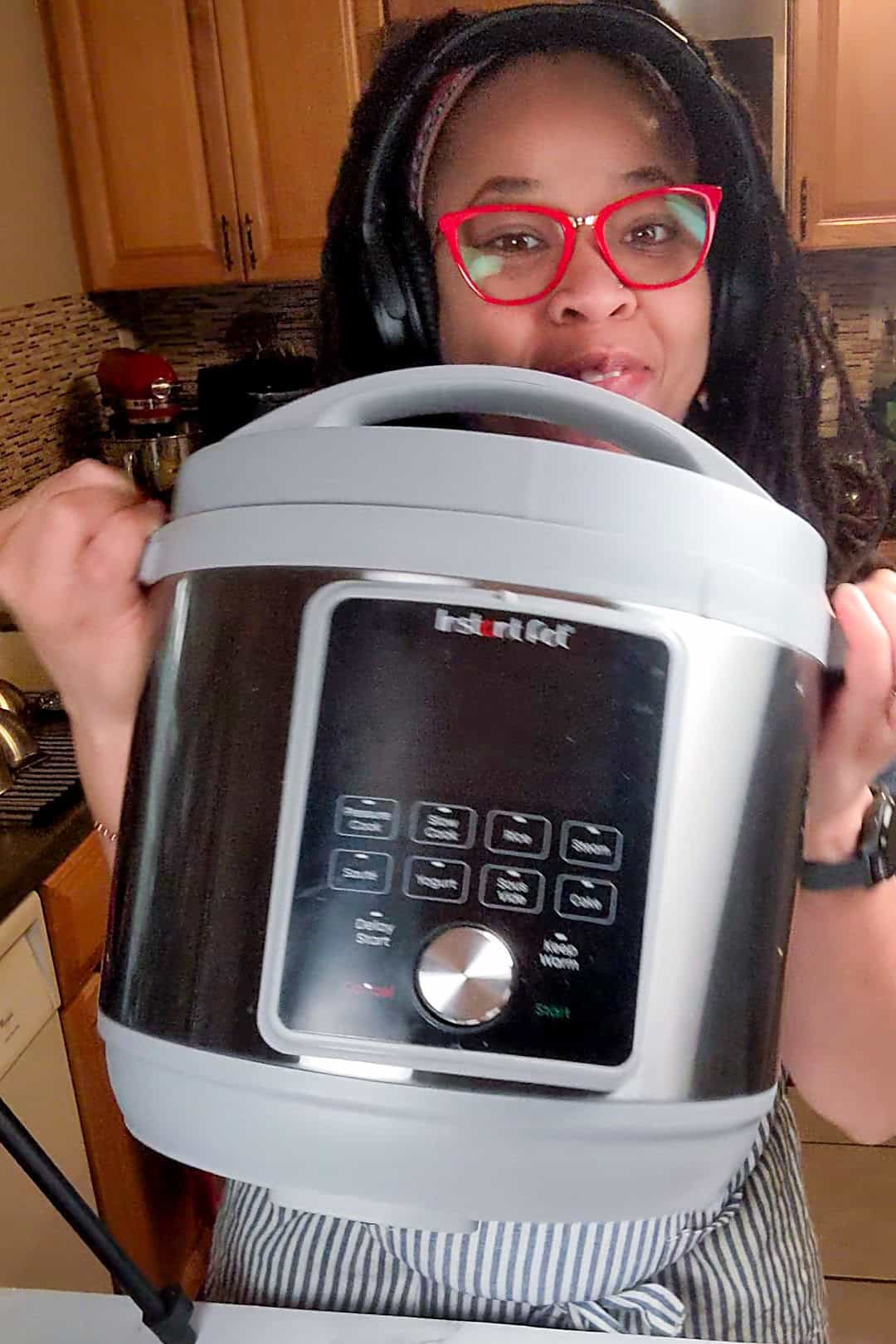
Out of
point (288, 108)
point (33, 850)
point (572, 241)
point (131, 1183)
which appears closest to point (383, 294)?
point (572, 241)

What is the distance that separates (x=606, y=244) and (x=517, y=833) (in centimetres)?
41

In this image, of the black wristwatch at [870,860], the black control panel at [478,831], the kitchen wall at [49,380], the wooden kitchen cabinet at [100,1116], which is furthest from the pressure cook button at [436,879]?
the kitchen wall at [49,380]

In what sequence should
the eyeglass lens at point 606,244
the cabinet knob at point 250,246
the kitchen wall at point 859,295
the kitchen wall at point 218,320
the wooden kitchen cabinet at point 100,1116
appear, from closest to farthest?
the eyeglass lens at point 606,244 → the wooden kitchen cabinet at point 100,1116 → the cabinet knob at point 250,246 → the kitchen wall at point 859,295 → the kitchen wall at point 218,320

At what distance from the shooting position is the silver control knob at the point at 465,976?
360 mm

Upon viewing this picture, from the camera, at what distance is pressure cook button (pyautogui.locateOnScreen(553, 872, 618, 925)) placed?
0.36 metres

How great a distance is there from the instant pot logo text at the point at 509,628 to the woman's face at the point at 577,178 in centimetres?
33

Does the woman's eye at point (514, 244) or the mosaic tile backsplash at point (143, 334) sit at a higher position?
the woman's eye at point (514, 244)

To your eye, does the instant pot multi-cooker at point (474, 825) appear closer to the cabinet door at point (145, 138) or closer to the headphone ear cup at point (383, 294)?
the headphone ear cup at point (383, 294)

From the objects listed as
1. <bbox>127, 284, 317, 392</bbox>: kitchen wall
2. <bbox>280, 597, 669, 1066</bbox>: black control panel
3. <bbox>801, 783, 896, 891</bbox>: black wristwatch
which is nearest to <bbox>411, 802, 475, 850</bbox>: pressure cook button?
<bbox>280, 597, 669, 1066</bbox>: black control panel

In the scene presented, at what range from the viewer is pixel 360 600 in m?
0.37

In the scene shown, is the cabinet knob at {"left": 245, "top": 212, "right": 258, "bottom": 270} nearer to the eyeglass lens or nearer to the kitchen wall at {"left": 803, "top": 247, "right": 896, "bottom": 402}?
the kitchen wall at {"left": 803, "top": 247, "right": 896, "bottom": 402}

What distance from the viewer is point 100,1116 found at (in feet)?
4.68

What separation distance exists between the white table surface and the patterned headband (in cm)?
62

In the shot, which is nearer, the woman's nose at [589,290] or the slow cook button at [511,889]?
the slow cook button at [511,889]
